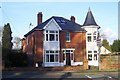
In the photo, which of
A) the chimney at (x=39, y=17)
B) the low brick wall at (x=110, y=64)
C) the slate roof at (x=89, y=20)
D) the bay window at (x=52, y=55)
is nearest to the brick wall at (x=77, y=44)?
the bay window at (x=52, y=55)

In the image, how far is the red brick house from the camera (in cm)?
4453

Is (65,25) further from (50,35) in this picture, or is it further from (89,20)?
(89,20)

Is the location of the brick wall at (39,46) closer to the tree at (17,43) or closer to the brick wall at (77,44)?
the brick wall at (77,44)

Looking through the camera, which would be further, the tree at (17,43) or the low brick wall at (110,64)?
the tree at (17,43)

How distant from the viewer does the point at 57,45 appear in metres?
45.1

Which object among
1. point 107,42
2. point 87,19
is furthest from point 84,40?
point 107,42

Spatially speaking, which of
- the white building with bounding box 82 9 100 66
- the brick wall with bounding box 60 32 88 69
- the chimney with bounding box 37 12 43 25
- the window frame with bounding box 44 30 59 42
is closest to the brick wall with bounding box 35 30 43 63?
the window frame with bounding box 44 30 59 42

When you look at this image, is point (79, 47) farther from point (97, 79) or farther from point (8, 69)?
point (97, 79)

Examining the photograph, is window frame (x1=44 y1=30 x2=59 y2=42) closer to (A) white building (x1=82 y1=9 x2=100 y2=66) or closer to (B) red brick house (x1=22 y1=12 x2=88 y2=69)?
(B) red brick house (x1=22 y1=12 x2=88 y2=69)

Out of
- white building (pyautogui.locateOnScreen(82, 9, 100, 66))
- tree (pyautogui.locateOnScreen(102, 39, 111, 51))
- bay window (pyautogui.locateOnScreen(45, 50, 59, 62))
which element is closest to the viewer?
bay window (pyautogui.locateOnScreen(45, 50, 59, 62))

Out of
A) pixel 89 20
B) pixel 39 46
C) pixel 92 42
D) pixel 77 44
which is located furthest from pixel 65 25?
pixel 39 46

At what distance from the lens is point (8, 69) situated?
34781 millimetres

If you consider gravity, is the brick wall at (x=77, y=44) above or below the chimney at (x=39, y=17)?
below

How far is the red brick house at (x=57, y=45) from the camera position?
1753 inches
